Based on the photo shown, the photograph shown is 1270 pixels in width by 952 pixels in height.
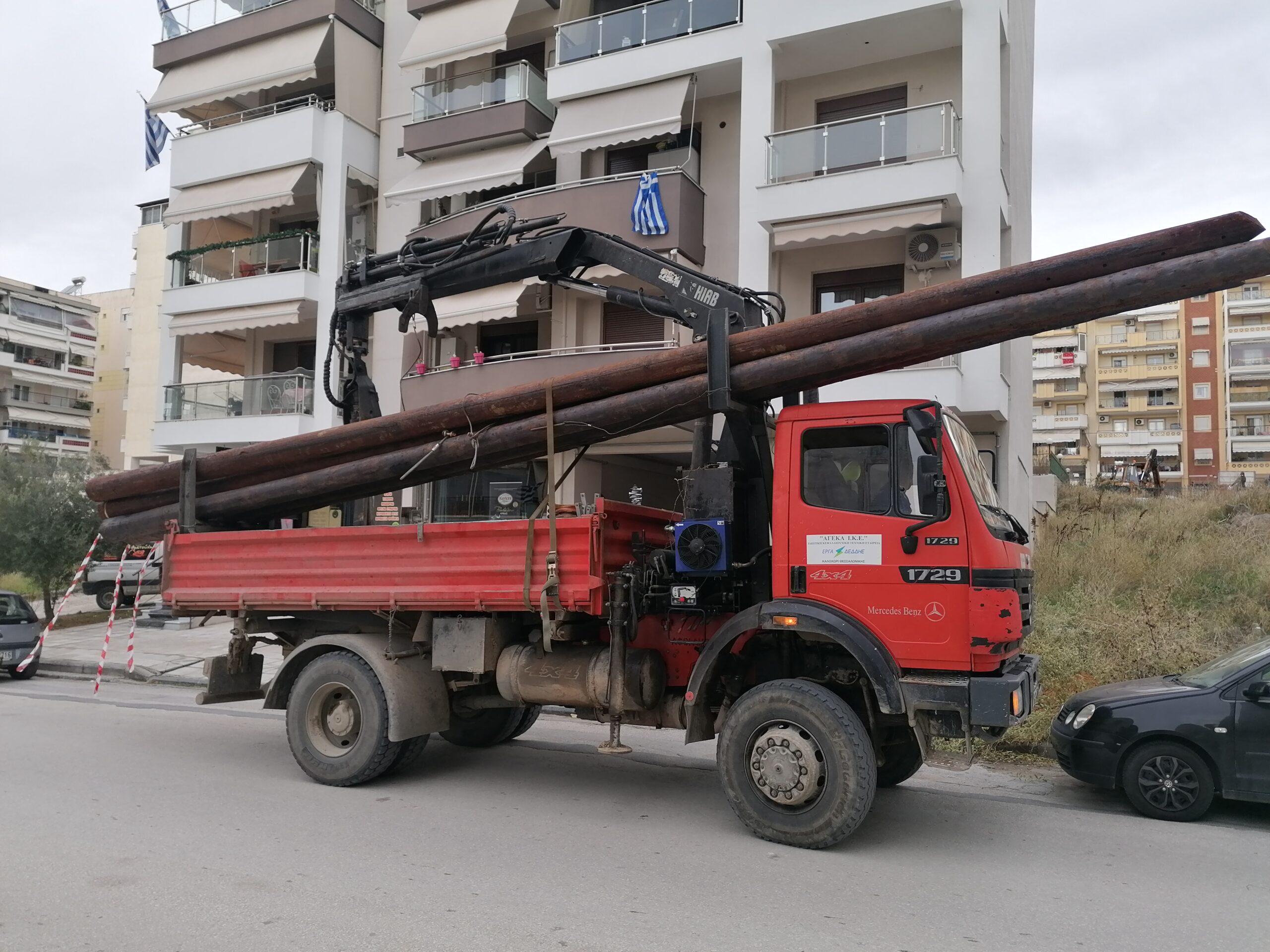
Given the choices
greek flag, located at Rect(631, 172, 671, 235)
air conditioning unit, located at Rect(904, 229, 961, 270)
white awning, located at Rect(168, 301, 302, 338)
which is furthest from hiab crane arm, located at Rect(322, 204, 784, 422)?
white awning, located at Rect(168, 301, 302, 338)

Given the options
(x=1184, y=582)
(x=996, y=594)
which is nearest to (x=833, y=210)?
(x=1184, y=582)

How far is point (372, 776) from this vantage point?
6.76 m

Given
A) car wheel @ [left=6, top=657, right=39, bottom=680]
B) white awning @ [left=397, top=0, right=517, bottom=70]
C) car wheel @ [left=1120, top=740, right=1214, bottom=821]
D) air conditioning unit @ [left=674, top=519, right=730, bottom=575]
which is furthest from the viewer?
white awning @ [left=397, top=0, right=517, bottom=70]

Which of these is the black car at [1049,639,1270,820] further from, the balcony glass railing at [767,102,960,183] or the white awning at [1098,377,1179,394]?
the white awning at [1098,377,1179,394]

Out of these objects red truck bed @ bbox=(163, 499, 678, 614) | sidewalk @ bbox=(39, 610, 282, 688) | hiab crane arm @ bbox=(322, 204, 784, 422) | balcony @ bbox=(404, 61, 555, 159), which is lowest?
sidewalk @ bbox=(39, 610, 282, 688)

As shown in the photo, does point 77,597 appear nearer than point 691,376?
No

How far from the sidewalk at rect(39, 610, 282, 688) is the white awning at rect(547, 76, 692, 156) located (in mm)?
10494

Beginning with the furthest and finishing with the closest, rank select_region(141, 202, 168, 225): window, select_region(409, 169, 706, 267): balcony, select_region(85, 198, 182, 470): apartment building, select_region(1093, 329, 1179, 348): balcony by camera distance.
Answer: select_region(1093, 329, 1179, 348): balcony
select_region(141, 202, 168, 225): window
select_region(85, 198, 182, 470): apartment building
select_region(409, 169, 706, 267): balcony

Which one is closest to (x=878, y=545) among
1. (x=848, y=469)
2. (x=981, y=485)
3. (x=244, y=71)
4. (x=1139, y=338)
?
(x=848, y=469)

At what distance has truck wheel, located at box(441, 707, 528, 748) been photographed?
26.7ft

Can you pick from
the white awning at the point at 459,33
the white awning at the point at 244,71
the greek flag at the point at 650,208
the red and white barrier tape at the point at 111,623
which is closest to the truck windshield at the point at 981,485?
the red and white barrier tape at the point at 111,623

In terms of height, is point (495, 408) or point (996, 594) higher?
point (495, 408)

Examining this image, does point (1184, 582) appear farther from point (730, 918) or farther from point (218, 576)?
point (218, 576)

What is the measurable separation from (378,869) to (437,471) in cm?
324
